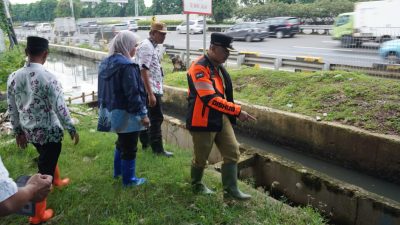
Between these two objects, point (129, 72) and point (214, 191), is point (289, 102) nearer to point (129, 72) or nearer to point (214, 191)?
point (214, 191)

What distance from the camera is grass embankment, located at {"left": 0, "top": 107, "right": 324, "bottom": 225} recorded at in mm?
3373

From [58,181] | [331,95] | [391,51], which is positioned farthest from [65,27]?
[58,181]

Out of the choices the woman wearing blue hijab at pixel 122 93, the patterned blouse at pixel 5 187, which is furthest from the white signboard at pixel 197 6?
the patterned blouse at pixel 5 187

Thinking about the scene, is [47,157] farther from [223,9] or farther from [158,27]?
[223,9]

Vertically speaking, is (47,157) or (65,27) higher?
(65,27)

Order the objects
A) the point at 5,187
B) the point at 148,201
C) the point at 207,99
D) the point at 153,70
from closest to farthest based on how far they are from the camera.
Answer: the point at 5,187, the point at 207,99, the point at 148,201, the point at 153,70

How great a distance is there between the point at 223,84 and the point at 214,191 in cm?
127

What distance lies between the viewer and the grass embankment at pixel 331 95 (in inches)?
261

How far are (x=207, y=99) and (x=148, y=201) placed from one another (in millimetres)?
1287

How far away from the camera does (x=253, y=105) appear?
8320 mm

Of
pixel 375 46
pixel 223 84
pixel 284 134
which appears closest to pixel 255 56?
pixel 375 46

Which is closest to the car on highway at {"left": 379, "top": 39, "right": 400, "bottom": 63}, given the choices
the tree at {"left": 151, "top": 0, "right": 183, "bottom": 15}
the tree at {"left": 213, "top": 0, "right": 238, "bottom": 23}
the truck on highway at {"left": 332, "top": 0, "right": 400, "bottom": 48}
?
the truck on highway at {"left": 332, "top": 0, "right": 400, "bottom": 48}

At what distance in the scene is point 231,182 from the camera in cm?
371

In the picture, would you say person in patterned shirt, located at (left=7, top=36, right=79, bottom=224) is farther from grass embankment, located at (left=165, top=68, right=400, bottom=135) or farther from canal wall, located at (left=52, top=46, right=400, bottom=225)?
grass embankment, located at (left=165, top=68, right=400, bottom=135)
